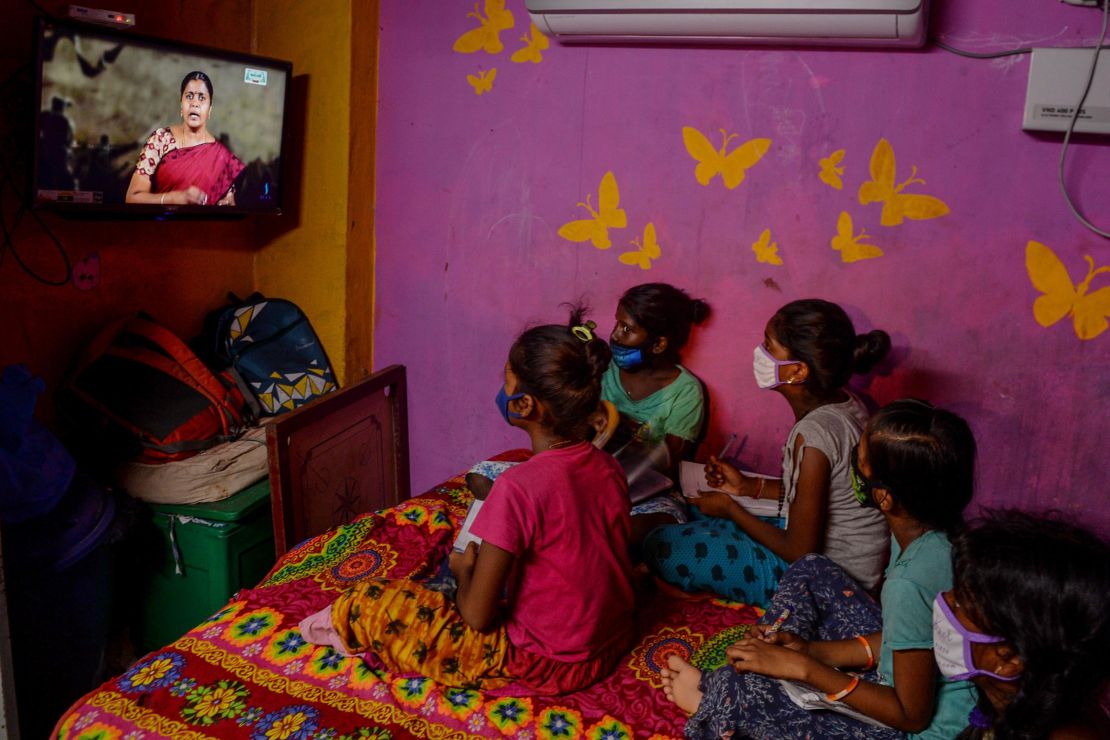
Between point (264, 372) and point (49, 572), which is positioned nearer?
point (49, 572)

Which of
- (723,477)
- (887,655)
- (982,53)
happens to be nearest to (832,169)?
(982,53)

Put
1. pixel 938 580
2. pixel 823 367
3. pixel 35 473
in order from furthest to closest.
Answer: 1. pixel 823 367
2. pixel 35 473
3. pixel 938 580

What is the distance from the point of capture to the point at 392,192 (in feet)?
10.7

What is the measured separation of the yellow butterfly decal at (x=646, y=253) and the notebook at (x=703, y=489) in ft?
2.28

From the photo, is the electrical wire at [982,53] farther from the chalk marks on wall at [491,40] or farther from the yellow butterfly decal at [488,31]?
the yellow butterfly decal at [488,31]

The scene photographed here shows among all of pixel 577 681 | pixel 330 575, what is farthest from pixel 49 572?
pixel 577 681

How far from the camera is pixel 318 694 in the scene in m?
1.85

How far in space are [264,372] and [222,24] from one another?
1280 mm

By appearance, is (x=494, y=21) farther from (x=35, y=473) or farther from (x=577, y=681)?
(x=577, y=681)

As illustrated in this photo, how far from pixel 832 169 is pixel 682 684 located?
1631 millimetres

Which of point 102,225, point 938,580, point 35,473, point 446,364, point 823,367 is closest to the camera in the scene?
point 938,580

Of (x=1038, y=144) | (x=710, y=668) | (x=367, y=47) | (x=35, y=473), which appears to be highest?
(x=367, y=47)

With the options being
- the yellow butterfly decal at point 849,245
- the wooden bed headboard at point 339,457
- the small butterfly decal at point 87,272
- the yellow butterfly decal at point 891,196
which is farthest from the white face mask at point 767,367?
the small butterfly decal at point 87,272

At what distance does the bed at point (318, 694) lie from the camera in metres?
1.74
